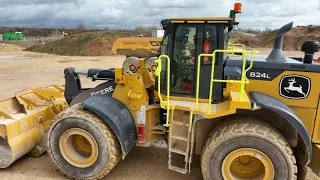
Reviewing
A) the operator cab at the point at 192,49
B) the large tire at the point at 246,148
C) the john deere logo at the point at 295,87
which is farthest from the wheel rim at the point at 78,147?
the john deere logo at the point at 295,87

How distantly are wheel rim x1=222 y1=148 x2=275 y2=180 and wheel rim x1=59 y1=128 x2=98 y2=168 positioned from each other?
2.01 meters

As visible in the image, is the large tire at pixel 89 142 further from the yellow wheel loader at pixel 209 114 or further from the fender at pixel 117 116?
the fender at pixel 117 116

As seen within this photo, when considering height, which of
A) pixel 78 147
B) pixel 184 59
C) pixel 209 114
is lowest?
pixel 78 147

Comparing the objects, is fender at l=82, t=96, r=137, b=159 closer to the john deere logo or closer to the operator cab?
the operator cab

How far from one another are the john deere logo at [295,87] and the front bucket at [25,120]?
3.84 m

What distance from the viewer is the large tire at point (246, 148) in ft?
→ 12.6

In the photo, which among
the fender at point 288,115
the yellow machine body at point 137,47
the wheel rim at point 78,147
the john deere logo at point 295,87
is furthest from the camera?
the yellow machine body at point 137,47

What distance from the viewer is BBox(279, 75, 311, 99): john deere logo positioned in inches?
159

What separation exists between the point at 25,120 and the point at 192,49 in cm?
315

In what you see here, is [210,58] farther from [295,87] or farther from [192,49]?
[295,87]

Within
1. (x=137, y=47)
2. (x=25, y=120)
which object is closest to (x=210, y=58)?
(x=137, y=47)

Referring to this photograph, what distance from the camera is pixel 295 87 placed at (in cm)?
409

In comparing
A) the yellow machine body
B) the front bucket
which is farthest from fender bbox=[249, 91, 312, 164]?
the front bucket

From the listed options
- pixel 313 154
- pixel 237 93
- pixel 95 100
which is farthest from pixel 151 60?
pixel 313 154
